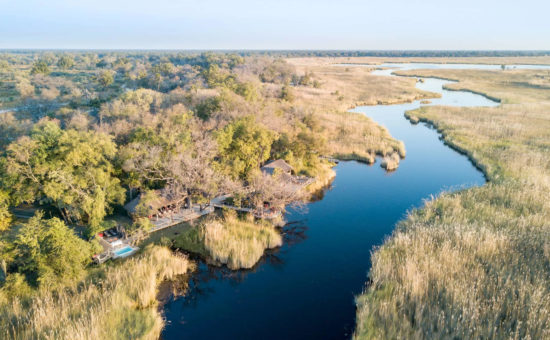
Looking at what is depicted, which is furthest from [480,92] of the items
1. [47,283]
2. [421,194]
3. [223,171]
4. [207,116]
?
[47,283]

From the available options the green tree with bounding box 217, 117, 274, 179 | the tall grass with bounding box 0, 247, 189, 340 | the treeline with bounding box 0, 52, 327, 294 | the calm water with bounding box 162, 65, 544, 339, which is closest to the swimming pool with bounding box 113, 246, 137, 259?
the treeline with bounding box 0, 52, 327, 294

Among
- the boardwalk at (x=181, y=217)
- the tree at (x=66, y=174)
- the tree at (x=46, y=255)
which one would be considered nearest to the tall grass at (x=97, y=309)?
the tree at (x=46, y=255)

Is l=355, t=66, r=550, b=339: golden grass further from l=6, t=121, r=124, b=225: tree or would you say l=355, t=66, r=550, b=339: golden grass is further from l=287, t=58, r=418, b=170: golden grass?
l=6, t=121, r=124, b=225: tree

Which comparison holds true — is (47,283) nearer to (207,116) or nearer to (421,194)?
(207,116)

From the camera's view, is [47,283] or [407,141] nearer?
[47,283]

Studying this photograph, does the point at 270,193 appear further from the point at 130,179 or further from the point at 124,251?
the point at 130,179
